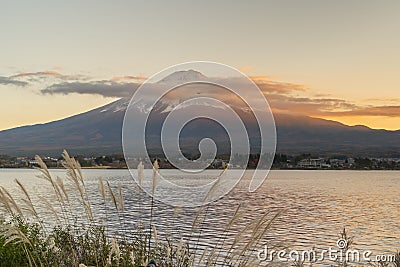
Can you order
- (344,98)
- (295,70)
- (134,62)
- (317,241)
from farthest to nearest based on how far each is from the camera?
(134,62)
(344,98)
(295,70)
(317,241)

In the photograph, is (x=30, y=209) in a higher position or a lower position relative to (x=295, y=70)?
lower

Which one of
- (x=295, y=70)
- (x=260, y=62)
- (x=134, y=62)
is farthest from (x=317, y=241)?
(x=134, y=62)

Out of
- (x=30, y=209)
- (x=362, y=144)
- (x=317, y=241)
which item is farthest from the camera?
(x=362, y=144)

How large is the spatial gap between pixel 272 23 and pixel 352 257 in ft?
86.0

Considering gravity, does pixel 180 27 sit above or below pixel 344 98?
above

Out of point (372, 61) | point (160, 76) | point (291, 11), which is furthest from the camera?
point (372, 61)

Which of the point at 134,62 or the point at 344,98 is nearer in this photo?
the point at 344,98

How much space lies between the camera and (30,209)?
6324 mm

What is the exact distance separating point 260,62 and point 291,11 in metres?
13.4

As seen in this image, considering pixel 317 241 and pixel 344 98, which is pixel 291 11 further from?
pixel 344 98

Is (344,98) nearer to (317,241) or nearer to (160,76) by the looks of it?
(317,241)

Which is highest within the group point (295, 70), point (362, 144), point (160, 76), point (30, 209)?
point (295, 70)

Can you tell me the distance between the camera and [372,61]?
4969 cm

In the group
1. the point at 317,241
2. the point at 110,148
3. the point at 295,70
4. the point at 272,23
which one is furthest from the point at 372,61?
the point at 110,148
